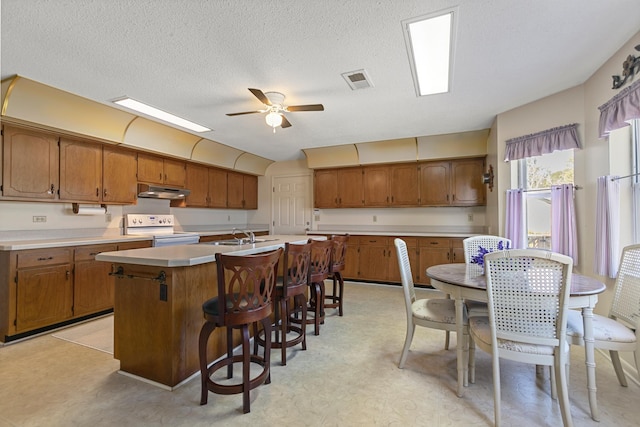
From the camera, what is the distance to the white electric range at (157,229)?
4148 millimetres

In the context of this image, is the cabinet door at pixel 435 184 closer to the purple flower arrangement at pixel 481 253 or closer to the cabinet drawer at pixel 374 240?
the cabinet drawer at pixel 374 240

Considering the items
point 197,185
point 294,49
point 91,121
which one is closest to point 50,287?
point 91,121

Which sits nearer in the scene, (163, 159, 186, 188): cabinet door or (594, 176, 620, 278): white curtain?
(594, 176, 620, 278): white curtain

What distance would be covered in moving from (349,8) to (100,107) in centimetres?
319

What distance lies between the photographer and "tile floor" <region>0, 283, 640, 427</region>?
1.70 m

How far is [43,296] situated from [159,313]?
1999 mm

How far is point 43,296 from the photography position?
2941mm

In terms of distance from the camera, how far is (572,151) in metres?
3.16

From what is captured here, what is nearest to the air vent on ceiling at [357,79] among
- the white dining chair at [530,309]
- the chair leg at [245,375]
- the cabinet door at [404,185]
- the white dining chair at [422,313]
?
the white dining chair at [422,313]

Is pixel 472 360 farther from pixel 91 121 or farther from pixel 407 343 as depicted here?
pixel 91 121

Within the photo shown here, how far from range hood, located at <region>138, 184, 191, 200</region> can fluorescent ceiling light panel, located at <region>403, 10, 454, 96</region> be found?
3861 millimetres

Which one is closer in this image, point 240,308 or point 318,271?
point 240,308

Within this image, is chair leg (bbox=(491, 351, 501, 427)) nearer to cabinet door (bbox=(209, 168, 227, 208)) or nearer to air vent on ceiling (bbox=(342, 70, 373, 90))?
air vent on ceiling (bbox=(342, 70, 373, 90))

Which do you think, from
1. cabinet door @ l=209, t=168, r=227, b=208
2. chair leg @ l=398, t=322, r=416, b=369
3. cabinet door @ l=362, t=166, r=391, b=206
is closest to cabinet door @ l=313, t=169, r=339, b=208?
cabinet door @ l=362, t=166, r=391, b=206
